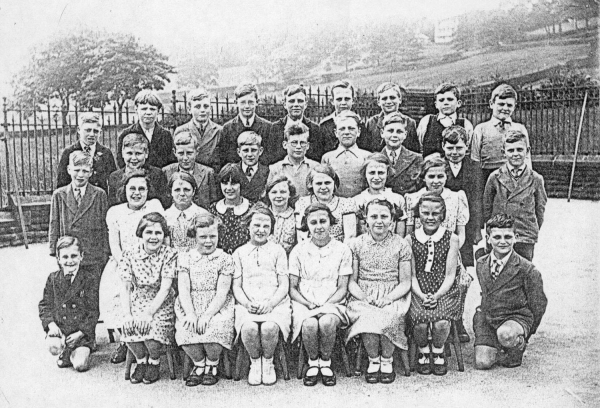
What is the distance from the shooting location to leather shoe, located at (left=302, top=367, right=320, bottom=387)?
346 centimetres

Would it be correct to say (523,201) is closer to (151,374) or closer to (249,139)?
(249,139)

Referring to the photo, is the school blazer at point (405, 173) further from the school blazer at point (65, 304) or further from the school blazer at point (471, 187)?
the school blazer at point (65, 304)

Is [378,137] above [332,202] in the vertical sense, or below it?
above

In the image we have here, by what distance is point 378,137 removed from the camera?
441 centimetres

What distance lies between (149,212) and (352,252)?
1299 millimetres

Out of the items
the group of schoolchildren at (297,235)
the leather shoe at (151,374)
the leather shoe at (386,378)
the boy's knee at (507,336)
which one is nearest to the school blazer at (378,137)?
the group of schoolchildren at (297,235)

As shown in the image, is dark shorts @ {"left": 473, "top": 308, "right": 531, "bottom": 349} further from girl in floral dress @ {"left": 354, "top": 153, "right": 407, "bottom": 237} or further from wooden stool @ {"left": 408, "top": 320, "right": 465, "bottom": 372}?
girl in floral dress @ {"left": 354, "top": 153, "right": 407, "bottom": 237}

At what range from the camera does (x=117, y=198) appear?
13.4 feet

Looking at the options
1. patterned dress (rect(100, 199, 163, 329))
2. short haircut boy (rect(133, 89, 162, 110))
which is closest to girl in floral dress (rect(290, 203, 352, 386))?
patterned dress (rect(100, 199, 163, 329))

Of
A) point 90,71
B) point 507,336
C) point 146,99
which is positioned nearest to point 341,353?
point 507,336

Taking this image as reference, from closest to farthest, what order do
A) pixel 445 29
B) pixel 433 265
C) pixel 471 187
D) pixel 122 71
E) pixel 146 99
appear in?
pixel 433 265 < pixel 471 187 < pixel 146 99 < pixel 445 29 < pixel 122 71

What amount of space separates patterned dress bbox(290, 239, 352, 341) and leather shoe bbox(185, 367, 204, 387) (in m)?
0.65

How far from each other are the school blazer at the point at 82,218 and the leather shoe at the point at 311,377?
1.68 meters

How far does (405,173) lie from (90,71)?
2558 mm
